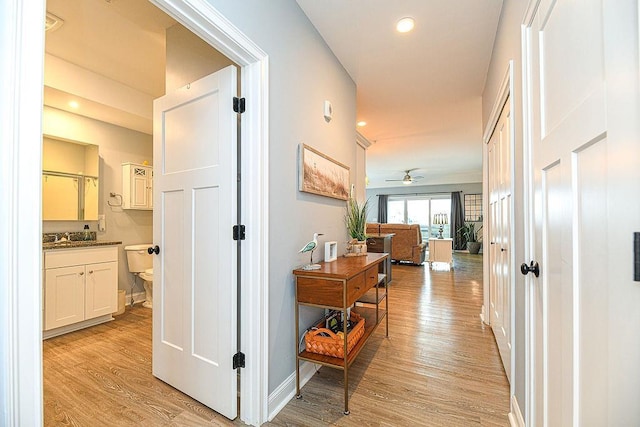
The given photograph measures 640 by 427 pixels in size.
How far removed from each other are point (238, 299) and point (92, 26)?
2429 millimetres

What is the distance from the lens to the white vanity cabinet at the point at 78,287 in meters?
2.66

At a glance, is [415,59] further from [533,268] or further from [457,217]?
[457,217]

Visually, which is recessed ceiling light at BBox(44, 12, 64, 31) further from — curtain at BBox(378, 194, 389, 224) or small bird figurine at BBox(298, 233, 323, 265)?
curtain at BBox(378, 194, 389, 224)

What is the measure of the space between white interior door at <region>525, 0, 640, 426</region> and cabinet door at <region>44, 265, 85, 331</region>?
148 inches

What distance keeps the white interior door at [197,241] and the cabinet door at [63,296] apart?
1.56 m

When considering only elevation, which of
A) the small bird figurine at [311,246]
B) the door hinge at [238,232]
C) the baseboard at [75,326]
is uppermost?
the door hinge at [238,232]

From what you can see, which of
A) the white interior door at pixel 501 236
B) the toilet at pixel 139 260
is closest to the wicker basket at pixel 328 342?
the white interior door at pixel 501 236

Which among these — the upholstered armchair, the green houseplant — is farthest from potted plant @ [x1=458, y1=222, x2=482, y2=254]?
the green houseplant

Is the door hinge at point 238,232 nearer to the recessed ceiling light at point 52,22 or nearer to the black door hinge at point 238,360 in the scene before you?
the black door hinge at point 238,360

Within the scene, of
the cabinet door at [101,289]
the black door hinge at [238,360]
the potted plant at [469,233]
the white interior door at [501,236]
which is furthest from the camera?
the potted plant at [469,233]

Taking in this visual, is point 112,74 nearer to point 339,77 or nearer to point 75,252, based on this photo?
point 75,252

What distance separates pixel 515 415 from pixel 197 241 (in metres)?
2.05

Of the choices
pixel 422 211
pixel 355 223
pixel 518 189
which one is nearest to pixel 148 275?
pixel 355 223

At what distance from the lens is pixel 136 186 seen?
368 centimetres
